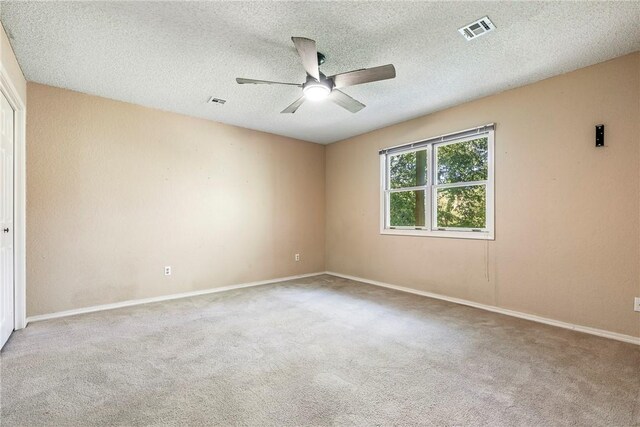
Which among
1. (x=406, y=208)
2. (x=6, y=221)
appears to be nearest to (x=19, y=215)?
(x=6, y=221)

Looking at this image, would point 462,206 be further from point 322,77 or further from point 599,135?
point 322,77

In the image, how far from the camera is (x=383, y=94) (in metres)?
3.54

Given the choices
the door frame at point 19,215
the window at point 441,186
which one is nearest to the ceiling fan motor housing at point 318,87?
the window at point 441,186

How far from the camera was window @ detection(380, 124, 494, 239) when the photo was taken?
147 inches

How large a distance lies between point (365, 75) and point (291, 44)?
2.16 ft

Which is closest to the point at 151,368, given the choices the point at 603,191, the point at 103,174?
the point at 103,174

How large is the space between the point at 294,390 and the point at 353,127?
12.7ft

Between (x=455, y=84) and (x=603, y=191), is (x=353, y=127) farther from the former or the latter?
(x=603, y=191)

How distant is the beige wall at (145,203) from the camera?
131 inches

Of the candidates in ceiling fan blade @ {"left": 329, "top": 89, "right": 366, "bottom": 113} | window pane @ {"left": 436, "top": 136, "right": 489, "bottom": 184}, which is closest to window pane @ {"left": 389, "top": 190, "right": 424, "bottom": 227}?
window pane @ {"left": 436, "top": 136, "right": 489, "bottom": 184}

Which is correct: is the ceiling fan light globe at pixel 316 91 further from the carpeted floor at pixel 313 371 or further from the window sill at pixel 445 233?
the window sill at pixel 445 233

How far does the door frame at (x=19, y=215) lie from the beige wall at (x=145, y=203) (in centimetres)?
22

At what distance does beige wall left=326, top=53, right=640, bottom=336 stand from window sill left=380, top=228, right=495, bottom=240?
0.08 m

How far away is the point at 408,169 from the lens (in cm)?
461
